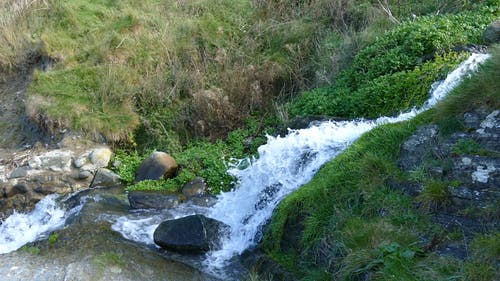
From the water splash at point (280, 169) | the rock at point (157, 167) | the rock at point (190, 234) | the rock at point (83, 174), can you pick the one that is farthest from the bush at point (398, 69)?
the rock at point (83, 174)

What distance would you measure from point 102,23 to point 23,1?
222cm

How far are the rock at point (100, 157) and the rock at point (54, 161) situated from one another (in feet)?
1.27

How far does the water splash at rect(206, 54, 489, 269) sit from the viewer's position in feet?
21.2

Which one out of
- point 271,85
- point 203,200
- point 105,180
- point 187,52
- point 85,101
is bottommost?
point 203,200

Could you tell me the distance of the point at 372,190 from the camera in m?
5.05

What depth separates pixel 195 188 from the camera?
810 cm

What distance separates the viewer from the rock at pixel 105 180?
28.0 feet

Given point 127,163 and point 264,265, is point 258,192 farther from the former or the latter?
point 127,163

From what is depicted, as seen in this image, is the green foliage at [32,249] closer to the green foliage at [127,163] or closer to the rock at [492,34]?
the green foliage at [127,163]

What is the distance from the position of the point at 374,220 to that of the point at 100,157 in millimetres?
5469

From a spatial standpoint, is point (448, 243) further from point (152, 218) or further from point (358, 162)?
point (152, 218)

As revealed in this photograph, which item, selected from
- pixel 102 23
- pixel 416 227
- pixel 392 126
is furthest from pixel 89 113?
pixel 416 227

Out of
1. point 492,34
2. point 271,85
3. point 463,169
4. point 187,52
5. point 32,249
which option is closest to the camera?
point 463,169

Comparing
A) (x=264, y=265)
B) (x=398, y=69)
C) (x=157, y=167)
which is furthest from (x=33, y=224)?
(x=398, y=69)
